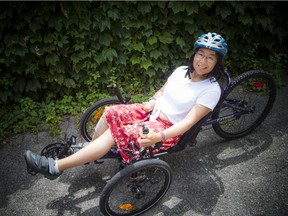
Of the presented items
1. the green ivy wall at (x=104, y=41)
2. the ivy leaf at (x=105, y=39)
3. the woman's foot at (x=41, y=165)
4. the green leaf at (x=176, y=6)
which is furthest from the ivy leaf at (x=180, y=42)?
the woman's foot at (x=41, y=165)

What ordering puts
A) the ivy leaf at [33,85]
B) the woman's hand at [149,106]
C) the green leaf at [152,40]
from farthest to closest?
1. the green leaf at [152,40]
2. the ivy leaf at [33,85]
3. the woman's hand at [149,106]

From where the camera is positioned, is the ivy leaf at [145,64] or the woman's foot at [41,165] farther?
the ivy leaf at [145,64]

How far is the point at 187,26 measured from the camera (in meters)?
4.08

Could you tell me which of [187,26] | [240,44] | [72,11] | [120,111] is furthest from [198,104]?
[240,44]

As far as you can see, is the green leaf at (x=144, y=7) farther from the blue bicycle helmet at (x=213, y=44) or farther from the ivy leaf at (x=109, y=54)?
the blue bicycle helmet at (x=213, y=44)

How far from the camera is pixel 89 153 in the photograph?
8.39 ft

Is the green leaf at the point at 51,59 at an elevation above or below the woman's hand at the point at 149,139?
above

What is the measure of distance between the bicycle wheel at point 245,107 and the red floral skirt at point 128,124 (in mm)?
888

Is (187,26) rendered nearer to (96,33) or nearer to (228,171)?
(96,33)

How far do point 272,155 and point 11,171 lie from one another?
342cm

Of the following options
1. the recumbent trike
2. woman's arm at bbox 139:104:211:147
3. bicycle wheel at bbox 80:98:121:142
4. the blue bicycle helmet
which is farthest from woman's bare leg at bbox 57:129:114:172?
the blue bicycle helmet

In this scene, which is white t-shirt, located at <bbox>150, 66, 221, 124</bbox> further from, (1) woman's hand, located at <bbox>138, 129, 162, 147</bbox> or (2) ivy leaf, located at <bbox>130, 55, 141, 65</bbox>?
(2) ivy leaf, located at <bbox>130, 55, 141, 65</bbox>

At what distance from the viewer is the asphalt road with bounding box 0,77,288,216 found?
2.78 m

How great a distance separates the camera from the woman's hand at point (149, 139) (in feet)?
7.74
